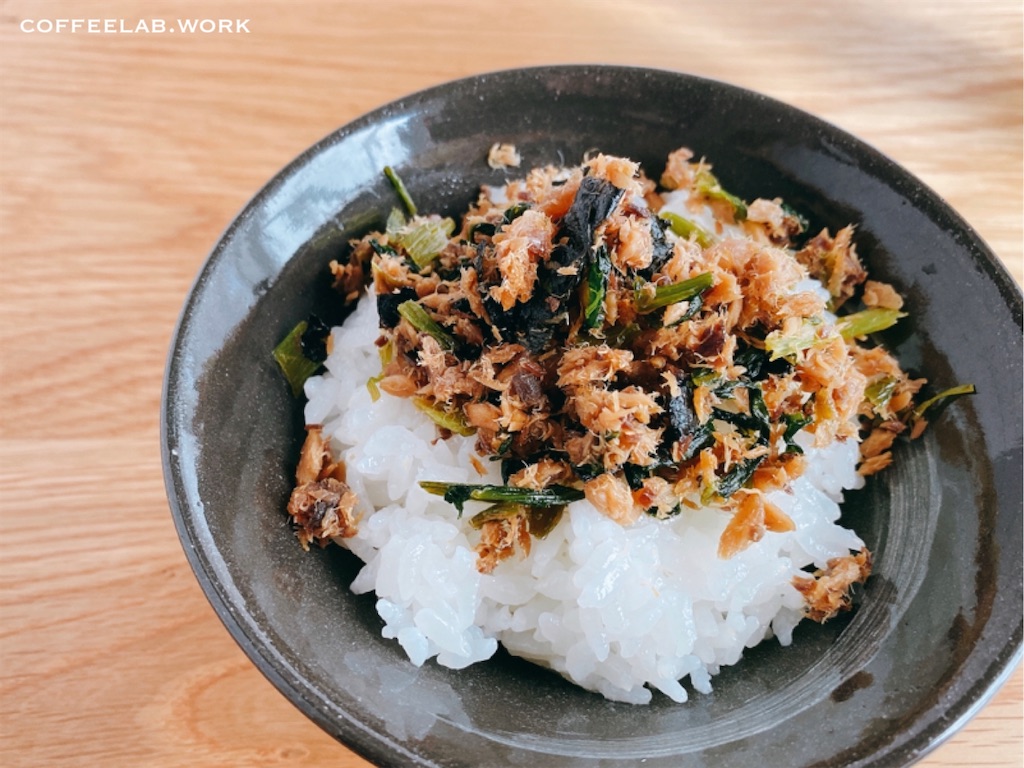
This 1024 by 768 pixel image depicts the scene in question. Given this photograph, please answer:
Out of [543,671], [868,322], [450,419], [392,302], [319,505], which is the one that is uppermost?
[868,322]

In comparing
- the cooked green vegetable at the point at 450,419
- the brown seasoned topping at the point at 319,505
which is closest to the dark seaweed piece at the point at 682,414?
the cooked green vegetable at the point at 450,419

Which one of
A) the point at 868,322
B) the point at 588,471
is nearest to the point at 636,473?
the point at 588,471

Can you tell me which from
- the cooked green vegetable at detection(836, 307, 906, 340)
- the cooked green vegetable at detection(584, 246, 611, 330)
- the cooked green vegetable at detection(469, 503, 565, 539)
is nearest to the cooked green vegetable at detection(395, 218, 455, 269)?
the cooked green vegetable at detection(584, 246, 611, 330)

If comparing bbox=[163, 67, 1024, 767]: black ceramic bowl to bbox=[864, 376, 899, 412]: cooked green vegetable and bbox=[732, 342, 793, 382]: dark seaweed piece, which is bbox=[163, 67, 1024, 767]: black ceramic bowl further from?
bbox=[732, 342, 793, 382]: dark seaweed piece

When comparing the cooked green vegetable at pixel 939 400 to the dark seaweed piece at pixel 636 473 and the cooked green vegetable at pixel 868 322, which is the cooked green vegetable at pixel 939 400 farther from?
the dark seaweed piece at pixel 636 473

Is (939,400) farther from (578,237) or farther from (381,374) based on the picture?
(381,374)

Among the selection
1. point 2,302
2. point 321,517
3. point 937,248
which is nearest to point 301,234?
point 321,517

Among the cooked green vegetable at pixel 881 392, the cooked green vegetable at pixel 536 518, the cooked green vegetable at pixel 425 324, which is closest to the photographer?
the cooked green vegetable at pixel 536 518
